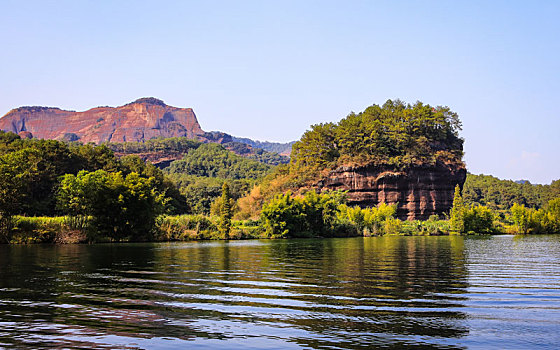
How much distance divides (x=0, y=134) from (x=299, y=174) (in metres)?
69.0

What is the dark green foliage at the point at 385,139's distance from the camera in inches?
4830

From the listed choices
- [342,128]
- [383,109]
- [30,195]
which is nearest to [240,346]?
[30,195]

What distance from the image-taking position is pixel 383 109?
140m

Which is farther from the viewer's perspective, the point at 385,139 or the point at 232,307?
the point at 385,139

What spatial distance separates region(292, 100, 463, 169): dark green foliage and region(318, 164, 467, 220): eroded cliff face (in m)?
3.96

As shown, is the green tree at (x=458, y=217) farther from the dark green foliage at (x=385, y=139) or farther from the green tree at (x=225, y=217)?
the green tree at (x=225, y=217)

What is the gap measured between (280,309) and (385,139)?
393 feet

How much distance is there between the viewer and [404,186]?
11394cm

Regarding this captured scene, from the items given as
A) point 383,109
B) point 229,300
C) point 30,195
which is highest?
point 383,109

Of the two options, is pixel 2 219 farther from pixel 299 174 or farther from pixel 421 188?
pixel 421 188

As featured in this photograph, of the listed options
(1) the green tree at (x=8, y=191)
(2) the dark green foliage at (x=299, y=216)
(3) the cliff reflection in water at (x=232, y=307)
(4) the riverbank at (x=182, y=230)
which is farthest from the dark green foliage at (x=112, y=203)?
(3) the cliff reflection in water at (x=232, y=307)

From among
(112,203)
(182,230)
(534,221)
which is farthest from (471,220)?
(112,203)

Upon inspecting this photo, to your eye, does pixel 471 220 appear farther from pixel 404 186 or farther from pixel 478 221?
pixel 404 186

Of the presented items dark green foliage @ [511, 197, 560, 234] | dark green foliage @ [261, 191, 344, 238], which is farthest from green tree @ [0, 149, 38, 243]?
dark green foliage @ [511, 197, 560, 234]
